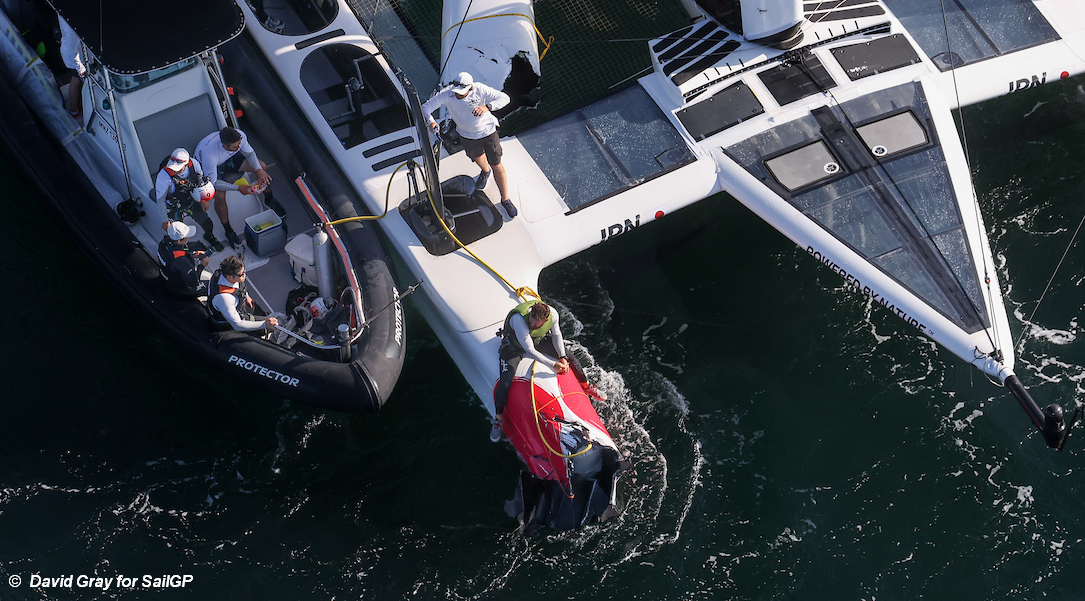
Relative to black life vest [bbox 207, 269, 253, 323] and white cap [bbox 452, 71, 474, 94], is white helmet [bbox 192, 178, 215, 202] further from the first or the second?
white cap [bbox 452, 71, 474, 94]

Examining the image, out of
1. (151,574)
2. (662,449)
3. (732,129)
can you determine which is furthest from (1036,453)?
(151,574)

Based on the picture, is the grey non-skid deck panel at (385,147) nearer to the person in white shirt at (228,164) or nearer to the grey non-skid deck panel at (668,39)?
the person in white shirt at (228,164)

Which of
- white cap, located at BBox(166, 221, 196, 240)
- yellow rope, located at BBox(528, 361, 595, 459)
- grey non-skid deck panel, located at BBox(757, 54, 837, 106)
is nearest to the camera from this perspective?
yellow rope, located at BBox(528, 361, 595, 459)

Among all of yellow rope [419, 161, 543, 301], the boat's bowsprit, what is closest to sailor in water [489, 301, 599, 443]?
yellow rope [419, 161, 543, 301]

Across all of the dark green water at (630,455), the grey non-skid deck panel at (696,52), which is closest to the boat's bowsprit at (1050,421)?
the dark green water at (630,455)

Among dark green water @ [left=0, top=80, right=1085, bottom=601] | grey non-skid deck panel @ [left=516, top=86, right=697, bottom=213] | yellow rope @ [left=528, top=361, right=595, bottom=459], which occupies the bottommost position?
dark green water @ [left=0, top=80, right=1085, bottom=601]

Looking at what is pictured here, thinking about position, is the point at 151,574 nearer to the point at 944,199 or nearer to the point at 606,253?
the point at 606,253
